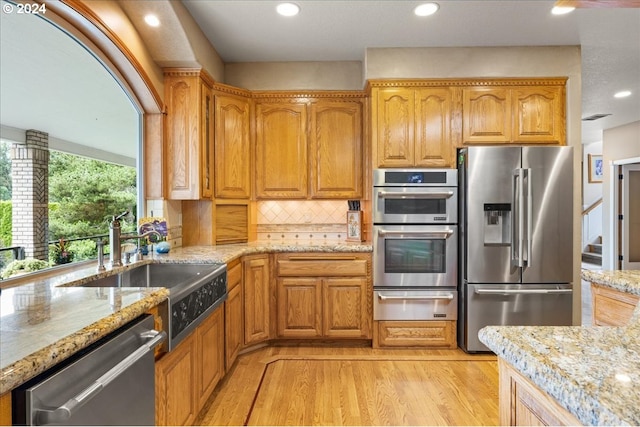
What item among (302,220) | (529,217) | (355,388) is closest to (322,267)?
(302,220)

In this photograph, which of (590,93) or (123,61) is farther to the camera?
(590,93)

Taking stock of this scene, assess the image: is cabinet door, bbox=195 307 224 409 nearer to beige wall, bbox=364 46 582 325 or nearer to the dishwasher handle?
the dishwasher handle

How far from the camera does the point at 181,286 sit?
176 cm

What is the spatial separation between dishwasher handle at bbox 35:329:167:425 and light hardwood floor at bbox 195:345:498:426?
3.58 ft

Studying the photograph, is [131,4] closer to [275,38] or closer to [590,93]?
[275,38]

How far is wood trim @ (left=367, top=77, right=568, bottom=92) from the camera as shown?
316cm

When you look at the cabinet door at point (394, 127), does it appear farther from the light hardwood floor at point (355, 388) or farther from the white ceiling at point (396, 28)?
the light hardwood floor at point (355, 388)

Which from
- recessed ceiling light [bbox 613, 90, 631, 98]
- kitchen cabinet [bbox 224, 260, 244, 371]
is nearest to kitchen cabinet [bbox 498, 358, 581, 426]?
kitchen cabinet [bbox 224, 260, 244, 371]

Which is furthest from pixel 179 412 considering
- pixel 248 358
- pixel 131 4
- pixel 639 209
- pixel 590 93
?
pixel 639 209

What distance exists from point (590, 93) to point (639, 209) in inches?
107

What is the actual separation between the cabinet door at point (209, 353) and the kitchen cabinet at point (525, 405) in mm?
1560

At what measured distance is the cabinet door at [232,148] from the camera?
327 centimetres

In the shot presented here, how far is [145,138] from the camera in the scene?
2.97 metres

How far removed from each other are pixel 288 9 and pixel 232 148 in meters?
1.29
